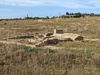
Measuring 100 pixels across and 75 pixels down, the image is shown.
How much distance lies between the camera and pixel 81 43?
87.0 feet

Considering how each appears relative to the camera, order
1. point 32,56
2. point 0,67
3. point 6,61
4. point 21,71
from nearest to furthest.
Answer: point 21,71 < point 0,67 < point 6,61 < point 32,56

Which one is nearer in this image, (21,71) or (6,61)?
(21,71)

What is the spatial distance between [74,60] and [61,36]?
16629mm

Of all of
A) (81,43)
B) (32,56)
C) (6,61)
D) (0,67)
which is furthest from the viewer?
(81,43)

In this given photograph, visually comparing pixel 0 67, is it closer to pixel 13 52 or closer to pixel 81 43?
pixel 13 52

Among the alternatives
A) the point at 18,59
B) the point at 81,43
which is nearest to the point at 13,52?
the point at 18,59

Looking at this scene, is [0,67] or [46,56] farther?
[46,56]

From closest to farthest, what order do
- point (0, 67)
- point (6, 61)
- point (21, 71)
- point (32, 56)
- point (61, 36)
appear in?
point (21, 71), point (0, 67), point (6, 61), point (32, 56), point (61, 36)

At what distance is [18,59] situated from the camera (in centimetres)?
1448

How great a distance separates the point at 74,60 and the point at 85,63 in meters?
0.57

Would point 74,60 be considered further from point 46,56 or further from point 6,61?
point 6,61

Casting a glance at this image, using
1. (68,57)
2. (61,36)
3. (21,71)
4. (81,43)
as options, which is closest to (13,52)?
(68,57)

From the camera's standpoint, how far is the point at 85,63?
1470 cm

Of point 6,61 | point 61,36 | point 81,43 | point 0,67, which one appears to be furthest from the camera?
point 61,36
